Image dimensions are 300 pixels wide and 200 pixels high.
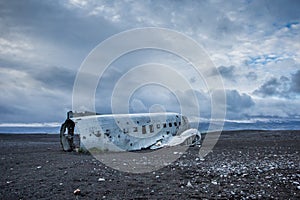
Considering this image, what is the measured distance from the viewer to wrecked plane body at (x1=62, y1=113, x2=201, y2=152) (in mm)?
17906

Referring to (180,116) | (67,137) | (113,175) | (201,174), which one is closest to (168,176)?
(201,174)

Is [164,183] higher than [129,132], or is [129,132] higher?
[129,132]

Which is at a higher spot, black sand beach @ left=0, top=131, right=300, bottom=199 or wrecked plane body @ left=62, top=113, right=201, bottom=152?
wrecked plane body @ left=62, top=113, right=201, bottom=152

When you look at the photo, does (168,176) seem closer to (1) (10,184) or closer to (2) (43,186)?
(2) (43,186)

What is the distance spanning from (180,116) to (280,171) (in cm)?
1473

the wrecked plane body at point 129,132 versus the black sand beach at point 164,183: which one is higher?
the wrecked plane body at point 129,132

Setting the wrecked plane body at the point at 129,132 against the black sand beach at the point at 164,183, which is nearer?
the black sand beach at the point at 164,183

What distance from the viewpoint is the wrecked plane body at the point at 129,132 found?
1791cm

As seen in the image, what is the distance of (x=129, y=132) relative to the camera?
18984mm

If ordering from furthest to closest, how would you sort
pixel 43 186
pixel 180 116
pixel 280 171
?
pixel 180 116
pixel 280 171
pixel 43 186

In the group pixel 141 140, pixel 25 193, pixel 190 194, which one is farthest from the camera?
pixel 141 140

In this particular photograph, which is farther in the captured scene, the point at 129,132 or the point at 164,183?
the point at 129,132

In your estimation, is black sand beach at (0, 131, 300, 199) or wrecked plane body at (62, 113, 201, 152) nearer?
black sand beach at (0, 131, 300, 199)

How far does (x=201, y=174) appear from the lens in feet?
30.2
